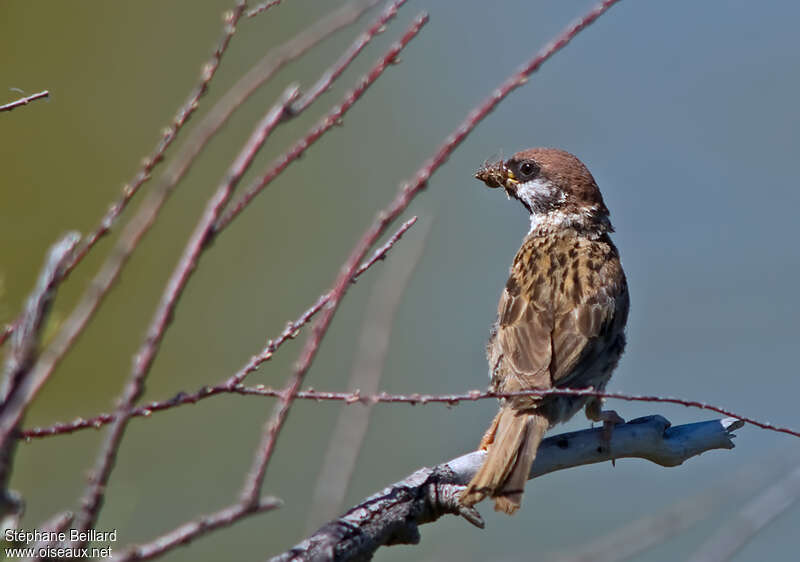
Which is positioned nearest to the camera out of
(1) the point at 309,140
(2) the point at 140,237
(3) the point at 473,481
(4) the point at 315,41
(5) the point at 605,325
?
(2) the point at 140,237

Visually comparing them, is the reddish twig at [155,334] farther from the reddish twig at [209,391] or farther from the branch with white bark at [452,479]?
the branch with white bark at [452,479]

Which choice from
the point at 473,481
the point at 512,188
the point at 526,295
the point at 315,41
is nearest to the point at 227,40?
the point at 315,41

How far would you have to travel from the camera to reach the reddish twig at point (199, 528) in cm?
127

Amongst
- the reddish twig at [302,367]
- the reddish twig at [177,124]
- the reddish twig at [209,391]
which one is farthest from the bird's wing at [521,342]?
the reddish twig at [302,367]

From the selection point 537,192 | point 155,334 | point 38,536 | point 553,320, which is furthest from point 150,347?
point 537,192

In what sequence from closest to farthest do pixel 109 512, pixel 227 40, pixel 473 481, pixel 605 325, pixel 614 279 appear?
pixel 227 40 < pixel 109 512 < pixel 473 481 < pixel 605 325 < pixel 614 279

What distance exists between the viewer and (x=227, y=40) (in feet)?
5.99

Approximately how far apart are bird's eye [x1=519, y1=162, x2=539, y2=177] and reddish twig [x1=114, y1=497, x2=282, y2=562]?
13.7ft

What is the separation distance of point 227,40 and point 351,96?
14.4 inches

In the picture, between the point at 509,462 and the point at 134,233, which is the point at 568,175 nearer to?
the point at 509,462

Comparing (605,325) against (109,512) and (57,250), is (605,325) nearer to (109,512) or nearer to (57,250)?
(109,512)

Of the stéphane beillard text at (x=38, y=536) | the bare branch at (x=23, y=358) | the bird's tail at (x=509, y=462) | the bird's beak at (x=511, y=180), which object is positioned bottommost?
the stéphane beillard text at (x=38, y=536)

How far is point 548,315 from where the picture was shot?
438 cm

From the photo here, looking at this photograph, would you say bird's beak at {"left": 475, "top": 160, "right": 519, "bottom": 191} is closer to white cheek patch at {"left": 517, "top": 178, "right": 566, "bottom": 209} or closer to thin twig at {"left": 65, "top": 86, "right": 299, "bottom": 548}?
white cheek patch at {"left": 517, "top": 178, "right": 566, "bottom": 209}
